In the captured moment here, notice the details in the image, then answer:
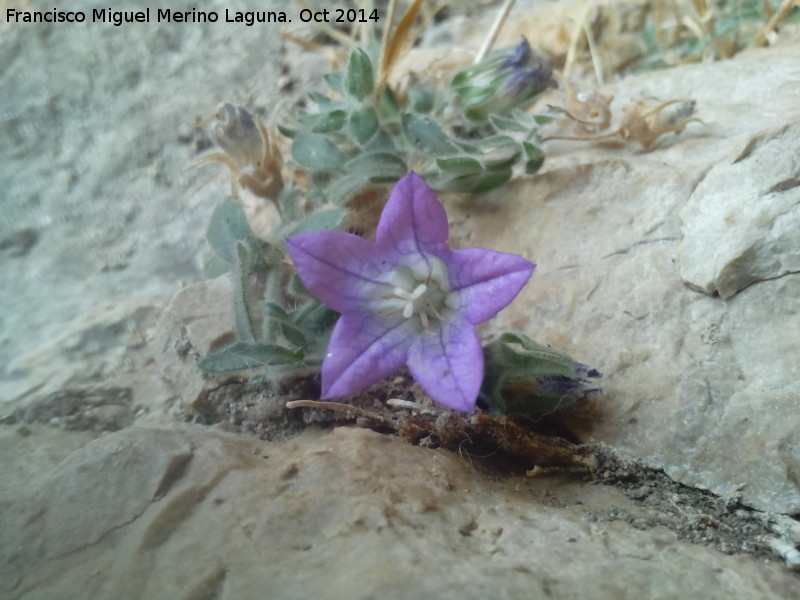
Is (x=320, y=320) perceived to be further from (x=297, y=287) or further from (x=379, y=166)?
(x=379, y=166)

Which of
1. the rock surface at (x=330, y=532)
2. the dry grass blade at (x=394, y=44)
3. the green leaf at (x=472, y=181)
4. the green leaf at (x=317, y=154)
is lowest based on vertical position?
the rock surface at (x=330, y=532)

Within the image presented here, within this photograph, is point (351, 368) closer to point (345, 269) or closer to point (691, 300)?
point (345, 269)

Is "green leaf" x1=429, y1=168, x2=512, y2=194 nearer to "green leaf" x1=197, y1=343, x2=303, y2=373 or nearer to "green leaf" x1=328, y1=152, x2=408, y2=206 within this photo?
"green leaf" x1=328, y1=152, x2=408, y2=206

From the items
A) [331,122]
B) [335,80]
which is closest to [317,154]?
[331,122]

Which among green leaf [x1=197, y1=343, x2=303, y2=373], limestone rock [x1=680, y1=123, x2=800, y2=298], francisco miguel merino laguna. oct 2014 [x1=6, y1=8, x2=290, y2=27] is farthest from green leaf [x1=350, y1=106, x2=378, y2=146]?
francisco miguel merino laguna. oct 2014 [x1=6, y1=8, x2=290, y2=27]

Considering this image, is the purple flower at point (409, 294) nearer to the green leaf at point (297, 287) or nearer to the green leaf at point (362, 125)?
the green leaf at point (297, 287)

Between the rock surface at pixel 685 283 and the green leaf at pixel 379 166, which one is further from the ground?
the green leaf at pixel 379 166

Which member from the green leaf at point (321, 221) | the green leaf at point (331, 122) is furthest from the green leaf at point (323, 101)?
the green leaf at point (321, 221)

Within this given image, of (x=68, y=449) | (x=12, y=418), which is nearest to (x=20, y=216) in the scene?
(x=12, y=418)
